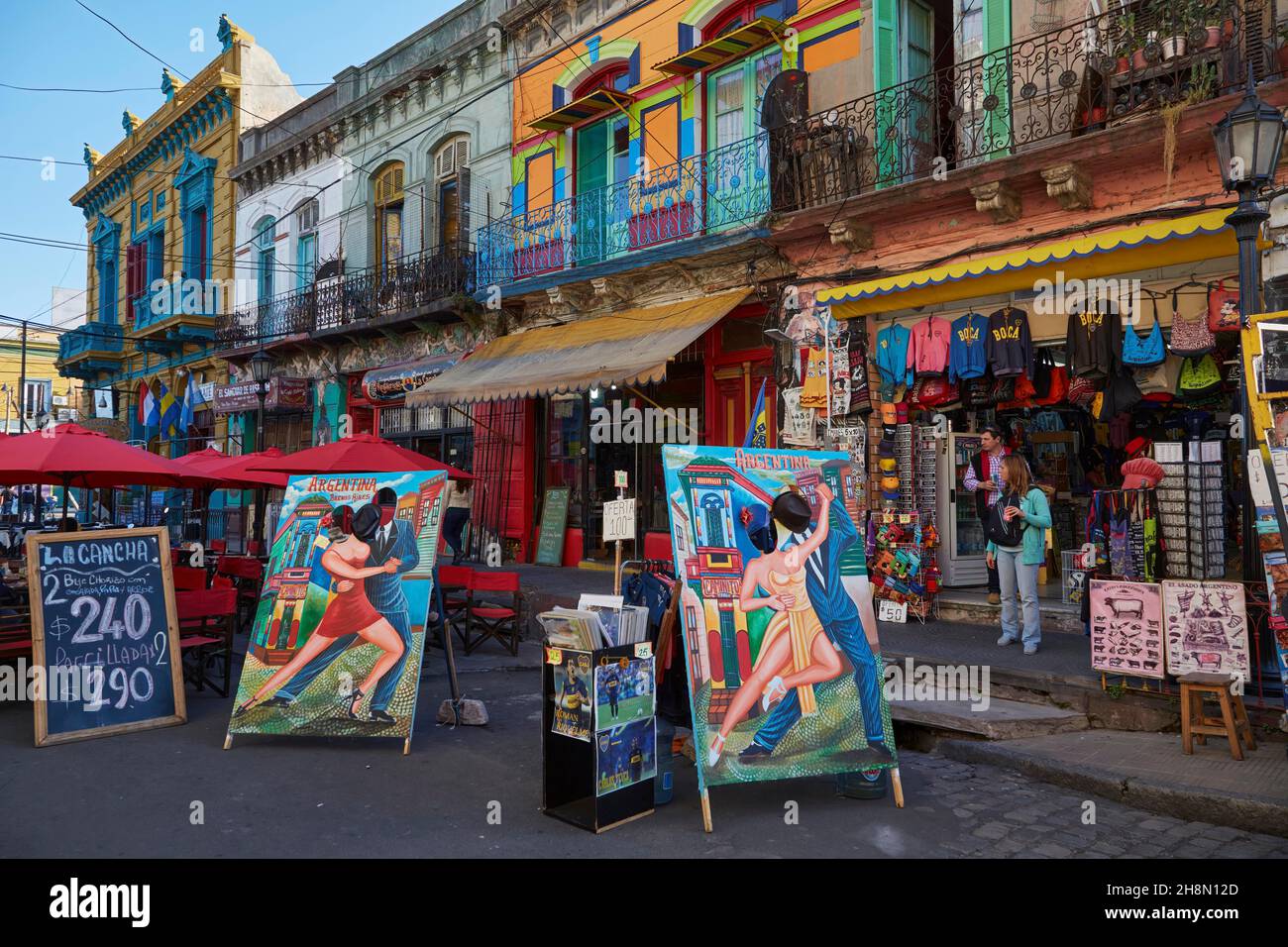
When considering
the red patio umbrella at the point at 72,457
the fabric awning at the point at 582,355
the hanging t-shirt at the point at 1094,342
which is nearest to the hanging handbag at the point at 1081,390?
the hanging t-shirt at the point at 1094,342

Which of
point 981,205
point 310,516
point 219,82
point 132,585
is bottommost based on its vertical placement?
point 132,585

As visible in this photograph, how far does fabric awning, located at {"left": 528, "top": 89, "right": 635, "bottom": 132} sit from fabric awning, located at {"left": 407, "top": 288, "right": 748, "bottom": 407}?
3.21 m

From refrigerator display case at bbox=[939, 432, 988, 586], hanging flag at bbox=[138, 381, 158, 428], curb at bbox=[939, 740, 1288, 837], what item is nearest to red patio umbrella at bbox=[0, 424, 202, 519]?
curb at bbox=[939, 740, 1288, 837]

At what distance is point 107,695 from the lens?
20.7ft

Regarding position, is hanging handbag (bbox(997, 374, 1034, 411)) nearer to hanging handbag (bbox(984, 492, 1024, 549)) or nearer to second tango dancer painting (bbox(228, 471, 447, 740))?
hanging handbag (bbox(984, 492, 1024, 549))

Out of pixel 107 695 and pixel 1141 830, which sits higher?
pixel 107 695

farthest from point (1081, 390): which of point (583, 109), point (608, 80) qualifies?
point (608, 80)

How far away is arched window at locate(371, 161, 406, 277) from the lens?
17.9 m

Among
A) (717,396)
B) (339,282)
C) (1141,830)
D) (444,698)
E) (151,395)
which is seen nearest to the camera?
(1141,830)

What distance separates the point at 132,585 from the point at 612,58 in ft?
34.4

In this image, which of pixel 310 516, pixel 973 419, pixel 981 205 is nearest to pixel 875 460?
pixel 973 419

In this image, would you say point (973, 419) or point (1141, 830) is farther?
point (973, 419)
